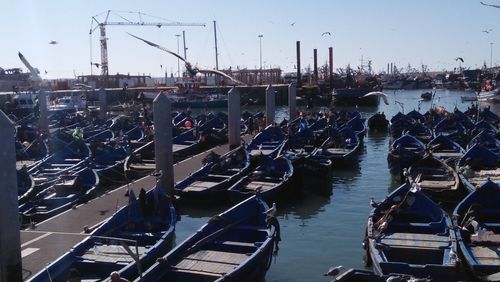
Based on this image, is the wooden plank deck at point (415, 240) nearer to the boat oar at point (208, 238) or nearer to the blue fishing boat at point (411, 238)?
the blue fishing boat at point (411, 238)

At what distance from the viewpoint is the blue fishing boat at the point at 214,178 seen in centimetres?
2391

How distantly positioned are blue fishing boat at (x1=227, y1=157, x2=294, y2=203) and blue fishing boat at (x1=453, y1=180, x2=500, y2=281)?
25.8 feet

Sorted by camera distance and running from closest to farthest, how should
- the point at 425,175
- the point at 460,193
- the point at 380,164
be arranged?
1. the point at 460,193
2. the point at 425,175
3. the point at 380,164

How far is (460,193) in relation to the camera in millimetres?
22969

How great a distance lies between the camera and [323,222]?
896 inches

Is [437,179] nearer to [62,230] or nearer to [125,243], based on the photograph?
[62,230]

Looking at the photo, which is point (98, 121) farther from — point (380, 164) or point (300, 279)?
point (300, 279)

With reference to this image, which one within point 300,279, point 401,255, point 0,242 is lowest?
point 300,279

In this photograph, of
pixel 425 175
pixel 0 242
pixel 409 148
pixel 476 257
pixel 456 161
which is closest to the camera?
pixel 0 242

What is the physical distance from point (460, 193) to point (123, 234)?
13.9 meters

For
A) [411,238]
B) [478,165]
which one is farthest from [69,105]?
[411,238]

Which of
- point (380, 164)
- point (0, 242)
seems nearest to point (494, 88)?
point (380, 164)

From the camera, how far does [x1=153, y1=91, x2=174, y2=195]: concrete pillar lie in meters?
23.1

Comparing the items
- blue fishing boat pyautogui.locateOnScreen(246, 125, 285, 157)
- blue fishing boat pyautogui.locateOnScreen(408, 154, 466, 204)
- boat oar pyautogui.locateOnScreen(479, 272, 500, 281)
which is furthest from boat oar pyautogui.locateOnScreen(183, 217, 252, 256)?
blue fishing boat pyautogui.locateOnScreen(246, 125, 285, 157)
